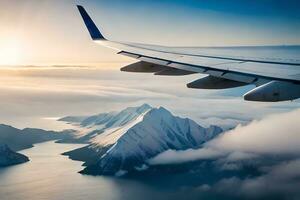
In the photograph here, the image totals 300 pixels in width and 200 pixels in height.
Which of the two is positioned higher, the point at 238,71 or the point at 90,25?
the point at 90,25

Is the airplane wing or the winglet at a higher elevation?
the winglet

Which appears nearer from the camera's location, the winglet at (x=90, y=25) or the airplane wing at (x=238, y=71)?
the airplane wing at (x=238, y=71)

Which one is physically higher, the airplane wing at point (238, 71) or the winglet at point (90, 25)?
the winglet at point (90, 25)

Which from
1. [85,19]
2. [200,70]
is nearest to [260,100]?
[200,70]

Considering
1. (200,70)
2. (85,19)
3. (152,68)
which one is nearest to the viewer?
(200,70)

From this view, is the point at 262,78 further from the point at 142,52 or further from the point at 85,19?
the point at 85,19

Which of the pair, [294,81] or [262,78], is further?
[262,78]

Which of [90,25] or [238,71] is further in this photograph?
[90,25]

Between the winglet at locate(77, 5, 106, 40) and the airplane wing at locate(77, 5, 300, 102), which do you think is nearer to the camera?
the airplane wing at locate(77, 5, 300, 102)
